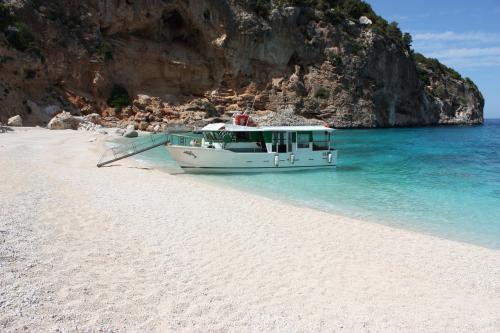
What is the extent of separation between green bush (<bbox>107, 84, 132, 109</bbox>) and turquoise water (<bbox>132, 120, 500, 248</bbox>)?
2122cm

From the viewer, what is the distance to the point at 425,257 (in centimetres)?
803

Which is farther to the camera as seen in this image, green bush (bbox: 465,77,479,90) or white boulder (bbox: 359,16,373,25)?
green bush (bbox: 465,77,479,90)

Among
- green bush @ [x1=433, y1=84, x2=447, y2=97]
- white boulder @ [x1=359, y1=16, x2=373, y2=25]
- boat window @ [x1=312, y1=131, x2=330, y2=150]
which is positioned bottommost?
boat window @ [x1=312, y1=131, x2=330, y2=150]

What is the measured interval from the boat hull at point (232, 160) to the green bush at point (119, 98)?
2850cm

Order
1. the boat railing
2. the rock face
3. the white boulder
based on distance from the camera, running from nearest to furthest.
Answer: the boat railing < the rock face < the white boulder

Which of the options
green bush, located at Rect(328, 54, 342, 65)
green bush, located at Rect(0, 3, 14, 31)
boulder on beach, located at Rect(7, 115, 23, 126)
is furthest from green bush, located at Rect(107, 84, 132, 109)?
green bush, located at Rect(328, 54, 342, 65)

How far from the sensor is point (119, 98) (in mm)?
43906

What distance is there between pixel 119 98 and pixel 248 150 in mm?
29964

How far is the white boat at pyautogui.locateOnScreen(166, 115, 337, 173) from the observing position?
18.1m

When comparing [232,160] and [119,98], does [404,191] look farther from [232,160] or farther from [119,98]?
[119,98]

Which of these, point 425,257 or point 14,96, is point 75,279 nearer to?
point 425,257

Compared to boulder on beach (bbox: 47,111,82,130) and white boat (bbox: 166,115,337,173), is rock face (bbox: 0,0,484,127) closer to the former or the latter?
boulder on beach (bbox: 47,111,82,130)

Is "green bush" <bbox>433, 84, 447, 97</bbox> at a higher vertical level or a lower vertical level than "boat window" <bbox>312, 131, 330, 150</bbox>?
higher

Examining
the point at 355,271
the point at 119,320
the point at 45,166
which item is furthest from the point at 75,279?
the point at 45,166
